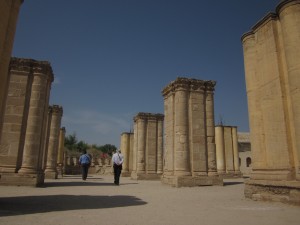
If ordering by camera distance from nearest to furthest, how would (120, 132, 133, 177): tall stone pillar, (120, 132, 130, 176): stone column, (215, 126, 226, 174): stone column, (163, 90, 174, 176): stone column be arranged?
(163, 90, 174, 176): stone column < (215, 126, 226, 174): stone column < (120, 132, 133, 177): tall stone pillar < (120, 132, 130, 176): stone column

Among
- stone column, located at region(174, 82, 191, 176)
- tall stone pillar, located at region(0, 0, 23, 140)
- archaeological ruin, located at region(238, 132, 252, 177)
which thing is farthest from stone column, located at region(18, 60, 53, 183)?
archaeological ruin, located at region(238, 132, 252, 177)

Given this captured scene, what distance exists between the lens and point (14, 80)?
11.8 metres

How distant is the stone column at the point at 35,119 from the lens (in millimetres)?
11066

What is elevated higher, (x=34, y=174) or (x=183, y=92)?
(x=183, y=92)

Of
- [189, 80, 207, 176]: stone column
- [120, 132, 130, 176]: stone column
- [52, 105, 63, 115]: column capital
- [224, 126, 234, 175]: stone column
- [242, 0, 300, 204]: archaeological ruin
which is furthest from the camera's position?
[120, 132, 130, 176]: stone column

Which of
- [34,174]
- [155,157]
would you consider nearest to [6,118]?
[34,174]

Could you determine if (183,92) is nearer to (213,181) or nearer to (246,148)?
(213,181)

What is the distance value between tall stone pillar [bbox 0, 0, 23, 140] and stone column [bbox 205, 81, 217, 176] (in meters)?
10.4

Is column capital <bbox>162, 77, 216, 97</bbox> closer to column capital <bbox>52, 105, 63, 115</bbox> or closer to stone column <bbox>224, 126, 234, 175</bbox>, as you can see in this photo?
column capital <bbox>52, 105, 63, 115</bbox>

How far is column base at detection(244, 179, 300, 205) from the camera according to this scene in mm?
6188

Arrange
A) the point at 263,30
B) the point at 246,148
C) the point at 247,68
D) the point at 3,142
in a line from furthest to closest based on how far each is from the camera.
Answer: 1. the point at 246,148
2. the point at 3,142
3. the point at 247,68
4. the point at 263,30

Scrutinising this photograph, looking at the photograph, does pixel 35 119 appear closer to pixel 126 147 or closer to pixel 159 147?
pixel 159 147

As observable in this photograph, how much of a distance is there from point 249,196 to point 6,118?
982 cm

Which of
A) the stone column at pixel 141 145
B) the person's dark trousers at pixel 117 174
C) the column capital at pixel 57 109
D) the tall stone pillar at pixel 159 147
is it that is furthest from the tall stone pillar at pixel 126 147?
the person's dark trousers at pixel 117 174
